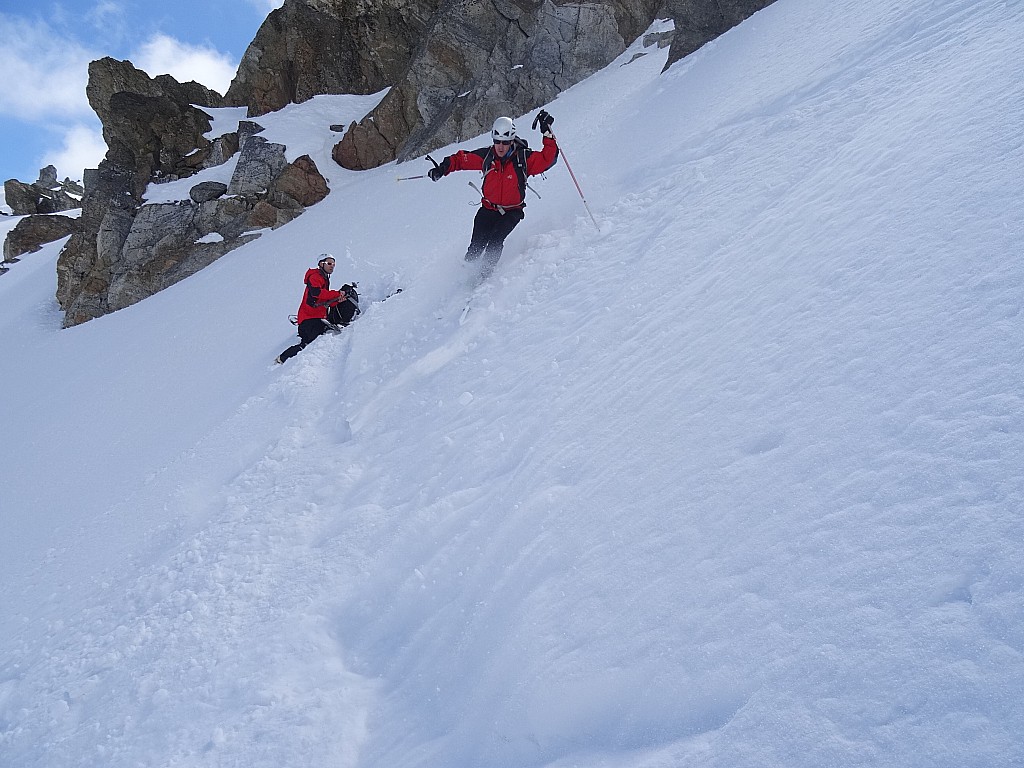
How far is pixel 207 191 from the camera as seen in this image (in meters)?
23.9

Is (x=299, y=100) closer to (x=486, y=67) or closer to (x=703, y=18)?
(x=486, y=67)

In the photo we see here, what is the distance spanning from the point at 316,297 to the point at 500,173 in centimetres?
339

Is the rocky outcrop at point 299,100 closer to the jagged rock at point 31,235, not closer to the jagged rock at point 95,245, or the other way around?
the jagged rock at point 95,245

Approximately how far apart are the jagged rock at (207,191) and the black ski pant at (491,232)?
20.8 m

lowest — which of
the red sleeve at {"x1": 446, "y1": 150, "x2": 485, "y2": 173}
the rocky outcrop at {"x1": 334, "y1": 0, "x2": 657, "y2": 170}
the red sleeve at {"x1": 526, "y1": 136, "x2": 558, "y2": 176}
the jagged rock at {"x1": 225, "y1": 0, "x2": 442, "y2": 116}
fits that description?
the red sleeve at {"x1": 526, "y1": 136, "x2": 558, "y2": 176}

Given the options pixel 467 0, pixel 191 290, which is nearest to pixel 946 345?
pixel 191 290

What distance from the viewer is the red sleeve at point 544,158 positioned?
6.95 meters

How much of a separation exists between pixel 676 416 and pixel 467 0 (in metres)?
26.0

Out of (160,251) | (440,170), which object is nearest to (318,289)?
(440,170)

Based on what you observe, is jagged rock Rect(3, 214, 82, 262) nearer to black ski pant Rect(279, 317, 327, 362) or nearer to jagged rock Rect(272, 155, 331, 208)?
jagged rock Rect(272, 155, 331, 208)

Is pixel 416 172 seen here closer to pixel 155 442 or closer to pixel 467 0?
pixel 467 0

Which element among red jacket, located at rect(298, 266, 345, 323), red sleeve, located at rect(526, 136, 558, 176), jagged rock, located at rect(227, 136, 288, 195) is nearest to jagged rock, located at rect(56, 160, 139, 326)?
jagged rock, located at rect(227, 136, 288, 195)

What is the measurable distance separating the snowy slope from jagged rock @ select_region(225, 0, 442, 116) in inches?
1028

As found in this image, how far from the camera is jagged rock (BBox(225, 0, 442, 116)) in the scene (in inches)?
1108
